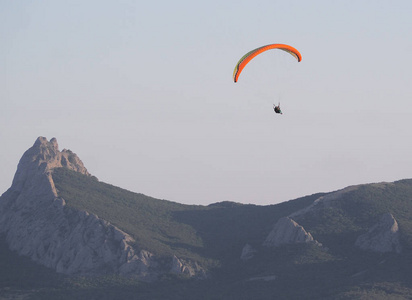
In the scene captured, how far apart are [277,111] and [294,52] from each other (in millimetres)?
12219

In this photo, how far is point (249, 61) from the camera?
162000mm

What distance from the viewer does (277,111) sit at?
157000 mm

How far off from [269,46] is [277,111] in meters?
11.3

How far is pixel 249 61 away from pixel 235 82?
7.45 m

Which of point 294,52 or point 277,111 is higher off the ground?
point 294,52

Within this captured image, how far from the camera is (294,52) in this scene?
164 m

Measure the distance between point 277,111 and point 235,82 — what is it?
24.8ft

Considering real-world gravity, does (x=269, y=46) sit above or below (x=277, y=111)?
above

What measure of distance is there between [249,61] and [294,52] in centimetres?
753

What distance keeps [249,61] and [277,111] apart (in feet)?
32.9

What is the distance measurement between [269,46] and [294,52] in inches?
182

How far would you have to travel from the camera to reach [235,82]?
511 ft
